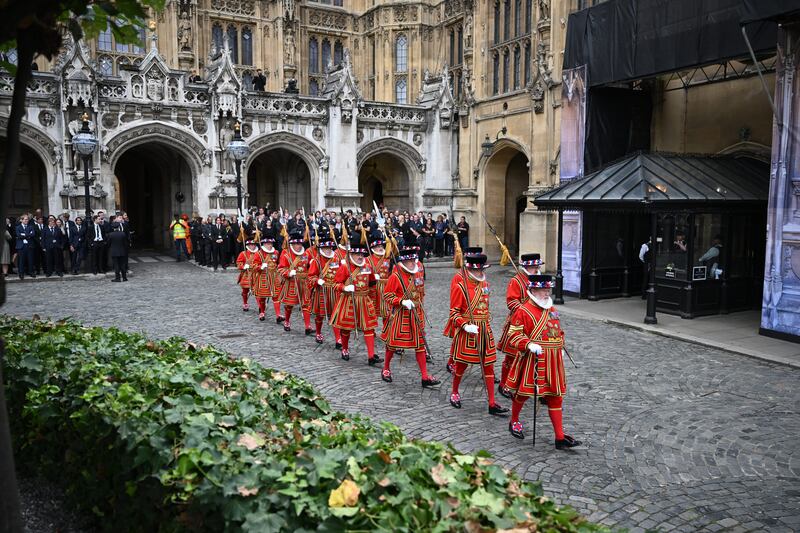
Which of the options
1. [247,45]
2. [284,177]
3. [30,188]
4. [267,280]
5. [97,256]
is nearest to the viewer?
[267,280]

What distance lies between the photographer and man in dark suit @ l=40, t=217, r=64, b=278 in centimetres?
1967

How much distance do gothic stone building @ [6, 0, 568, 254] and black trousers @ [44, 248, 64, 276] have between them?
334 cm

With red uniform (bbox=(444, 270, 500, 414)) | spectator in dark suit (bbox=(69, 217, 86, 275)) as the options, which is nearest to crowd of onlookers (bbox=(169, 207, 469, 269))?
spectator in dark suit (bbox=(69, 217, 86, 275))

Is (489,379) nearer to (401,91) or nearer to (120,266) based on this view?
(120,266)

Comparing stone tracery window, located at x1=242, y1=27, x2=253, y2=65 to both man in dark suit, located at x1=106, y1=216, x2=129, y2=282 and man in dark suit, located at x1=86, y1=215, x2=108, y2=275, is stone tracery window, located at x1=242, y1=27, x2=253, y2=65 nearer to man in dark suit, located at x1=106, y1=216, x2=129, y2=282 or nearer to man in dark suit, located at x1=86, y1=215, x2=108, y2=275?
man in dark suit, located at x1=86, y1=215, x2=108, y2=275

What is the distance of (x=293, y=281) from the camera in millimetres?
12453

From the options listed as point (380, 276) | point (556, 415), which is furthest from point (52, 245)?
point (556, 415)

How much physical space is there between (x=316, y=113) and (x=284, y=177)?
492 centimetres

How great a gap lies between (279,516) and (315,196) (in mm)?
24725

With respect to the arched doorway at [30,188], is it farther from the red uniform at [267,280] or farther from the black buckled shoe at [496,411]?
the black buckled shoe at [496,411]

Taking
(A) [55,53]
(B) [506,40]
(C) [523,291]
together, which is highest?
(B) [506,40]

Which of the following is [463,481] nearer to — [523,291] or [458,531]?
[458,531]

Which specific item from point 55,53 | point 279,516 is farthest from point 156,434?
point 55,53

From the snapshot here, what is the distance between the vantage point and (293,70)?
35.1m
